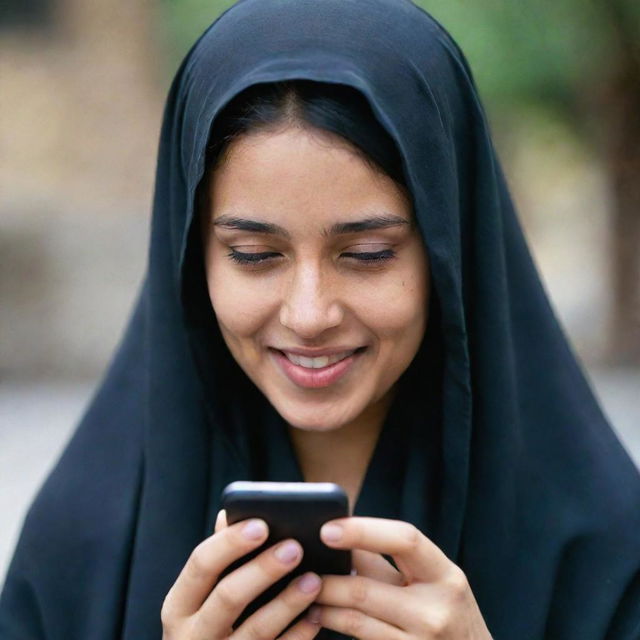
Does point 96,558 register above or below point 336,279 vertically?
below

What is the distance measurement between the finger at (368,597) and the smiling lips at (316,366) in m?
0.34

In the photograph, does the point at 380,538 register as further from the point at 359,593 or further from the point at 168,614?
the point at 168,614

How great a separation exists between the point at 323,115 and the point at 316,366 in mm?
421

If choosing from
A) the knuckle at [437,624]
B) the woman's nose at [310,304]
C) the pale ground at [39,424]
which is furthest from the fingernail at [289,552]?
the pale ground at [39,424]

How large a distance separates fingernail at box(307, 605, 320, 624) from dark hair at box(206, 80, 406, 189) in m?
0.70

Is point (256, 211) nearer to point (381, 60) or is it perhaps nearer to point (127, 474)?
point (381, 60)

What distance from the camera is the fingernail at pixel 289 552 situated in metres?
1.74

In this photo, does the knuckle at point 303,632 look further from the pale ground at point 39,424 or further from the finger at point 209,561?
the pale ground at point 39,424

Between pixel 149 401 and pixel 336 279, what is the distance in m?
0.52

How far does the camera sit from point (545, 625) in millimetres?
2102

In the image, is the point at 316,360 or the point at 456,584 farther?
the point at 316,360

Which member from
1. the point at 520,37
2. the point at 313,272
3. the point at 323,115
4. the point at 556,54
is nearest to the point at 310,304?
the point at 313,272

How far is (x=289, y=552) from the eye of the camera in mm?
1740

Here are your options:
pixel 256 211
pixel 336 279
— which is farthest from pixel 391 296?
pixel 256 211
